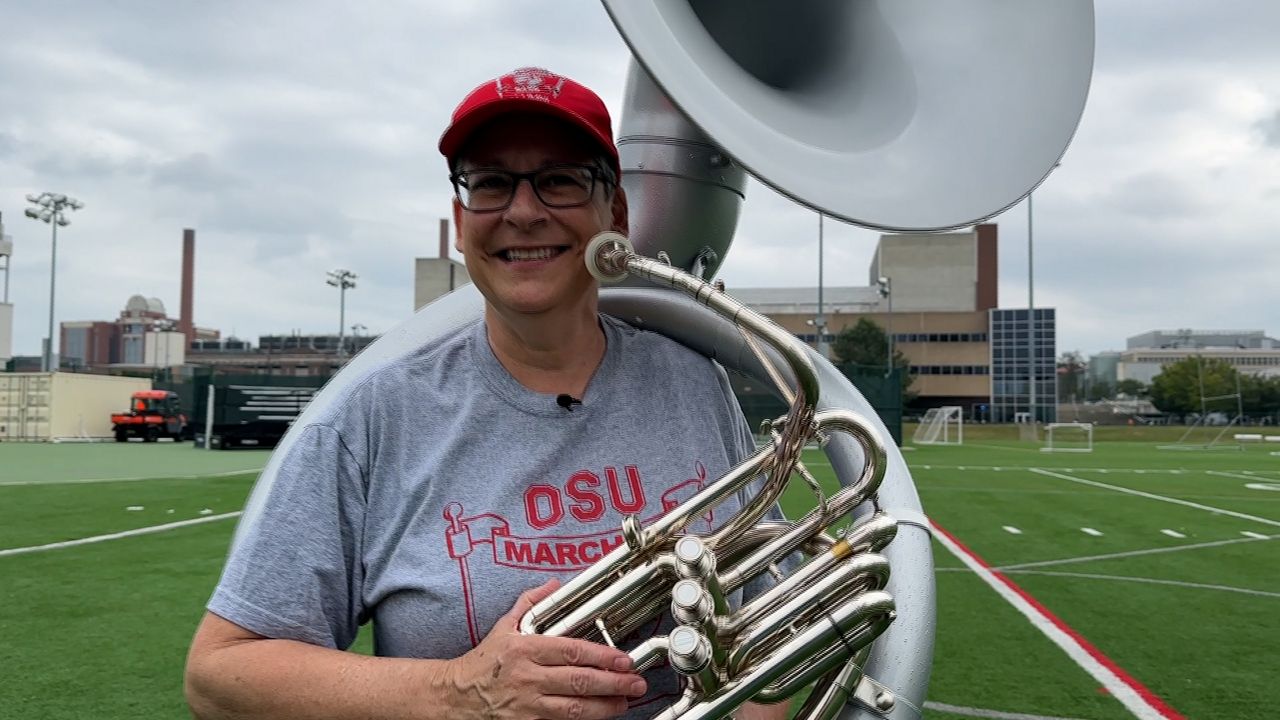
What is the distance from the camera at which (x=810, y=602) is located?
1.41 m

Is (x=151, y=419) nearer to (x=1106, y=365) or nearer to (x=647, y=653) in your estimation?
(x=647, y=653)

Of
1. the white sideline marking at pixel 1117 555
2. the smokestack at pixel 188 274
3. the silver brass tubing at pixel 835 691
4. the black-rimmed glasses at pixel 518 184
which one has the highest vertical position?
the smokestack at pixel 188 274

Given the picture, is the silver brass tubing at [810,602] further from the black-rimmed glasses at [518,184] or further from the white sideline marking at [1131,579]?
the white sideline marking at [1131,579]

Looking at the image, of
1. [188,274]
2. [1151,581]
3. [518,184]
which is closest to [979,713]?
[518,184]

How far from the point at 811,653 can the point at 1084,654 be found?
11.7ft

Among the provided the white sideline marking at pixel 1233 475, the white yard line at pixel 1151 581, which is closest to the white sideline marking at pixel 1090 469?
the white sideline marking at pixel 1233 475

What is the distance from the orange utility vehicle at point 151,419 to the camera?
79.5 feet

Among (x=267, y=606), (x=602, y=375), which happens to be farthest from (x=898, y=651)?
(x=267, y=606)

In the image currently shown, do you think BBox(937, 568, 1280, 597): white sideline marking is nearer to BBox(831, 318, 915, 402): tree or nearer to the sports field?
the sports field

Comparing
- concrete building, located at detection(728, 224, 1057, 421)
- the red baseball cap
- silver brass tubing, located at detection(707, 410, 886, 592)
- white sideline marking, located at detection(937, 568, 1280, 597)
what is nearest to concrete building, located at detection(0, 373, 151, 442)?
white sideline marking, located at detection(937, 568, 1280, 597)

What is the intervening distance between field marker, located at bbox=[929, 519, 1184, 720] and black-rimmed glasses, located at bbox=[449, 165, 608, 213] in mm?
3213

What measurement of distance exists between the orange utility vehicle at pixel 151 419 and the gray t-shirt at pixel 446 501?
26.0m

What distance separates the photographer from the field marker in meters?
3.61

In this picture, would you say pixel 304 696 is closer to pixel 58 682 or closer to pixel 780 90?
pixel 780 90
